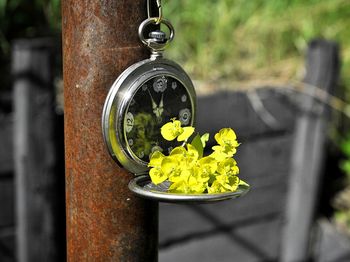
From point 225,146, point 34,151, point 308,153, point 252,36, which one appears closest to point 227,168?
A: point 225,146

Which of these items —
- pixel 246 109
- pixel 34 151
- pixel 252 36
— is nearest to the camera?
pixel 34 151

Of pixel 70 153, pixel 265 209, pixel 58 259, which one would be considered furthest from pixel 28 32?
pixel 70 153

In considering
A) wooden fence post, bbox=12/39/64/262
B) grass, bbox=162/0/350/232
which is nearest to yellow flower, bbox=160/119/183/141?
wooden fence post, bbox=12/39/64/262

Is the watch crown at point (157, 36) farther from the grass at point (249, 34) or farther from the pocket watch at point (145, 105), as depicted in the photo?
the grass at point (249, 34)

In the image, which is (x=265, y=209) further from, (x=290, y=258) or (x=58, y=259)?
(x=58, y=259)

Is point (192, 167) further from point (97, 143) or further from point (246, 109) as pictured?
point (246, 109)

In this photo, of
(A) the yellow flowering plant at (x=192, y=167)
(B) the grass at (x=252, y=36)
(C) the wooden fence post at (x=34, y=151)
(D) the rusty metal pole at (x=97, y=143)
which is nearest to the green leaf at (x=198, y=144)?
(A) the yellow flowering plant at (x=192, y=167)
